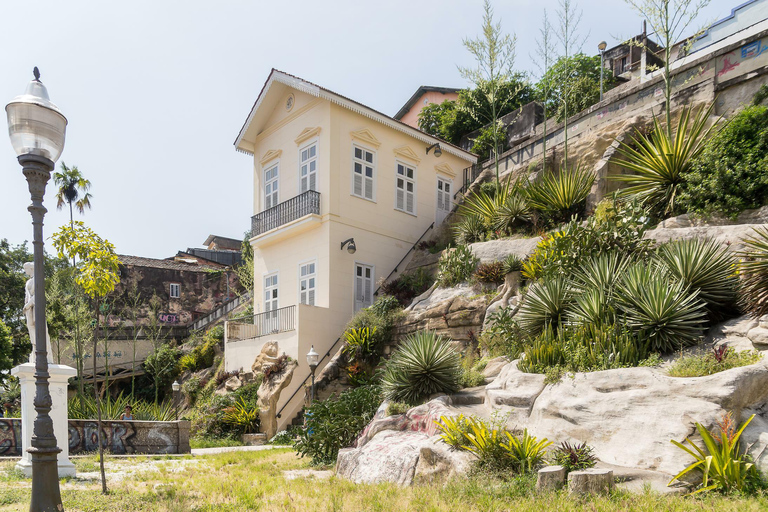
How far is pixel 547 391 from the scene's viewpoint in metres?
8.51

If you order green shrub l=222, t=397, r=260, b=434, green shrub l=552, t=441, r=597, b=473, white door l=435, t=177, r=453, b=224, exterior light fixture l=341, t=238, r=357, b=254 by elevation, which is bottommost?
green shrub l=222, t=397, r=260, b=434

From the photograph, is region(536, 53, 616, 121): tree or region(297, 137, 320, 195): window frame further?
region(536, 53, 616, 121): tree

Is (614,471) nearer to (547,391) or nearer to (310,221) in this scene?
(547,391)

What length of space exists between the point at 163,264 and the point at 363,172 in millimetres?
23157

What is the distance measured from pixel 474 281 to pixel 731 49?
29.9 ft

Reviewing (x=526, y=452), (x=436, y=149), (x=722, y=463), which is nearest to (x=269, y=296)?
(x=436, y=149)

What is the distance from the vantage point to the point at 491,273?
15586 mm

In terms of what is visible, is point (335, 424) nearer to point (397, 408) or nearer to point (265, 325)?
point (397, 408)

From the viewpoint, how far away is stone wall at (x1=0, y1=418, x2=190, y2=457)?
12.6 meters

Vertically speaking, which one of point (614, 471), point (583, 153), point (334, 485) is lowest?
point (334, 485)

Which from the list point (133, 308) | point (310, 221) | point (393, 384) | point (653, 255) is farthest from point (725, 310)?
point (133, 308)

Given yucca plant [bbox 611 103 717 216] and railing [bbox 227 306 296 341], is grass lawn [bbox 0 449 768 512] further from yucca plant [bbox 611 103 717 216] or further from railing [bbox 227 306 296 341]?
railing [bbox 227 306 296 341]

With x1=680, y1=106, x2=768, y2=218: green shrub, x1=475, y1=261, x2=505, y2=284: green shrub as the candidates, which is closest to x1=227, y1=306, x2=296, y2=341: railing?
x1=475, y1=261, x2=505, y2=284: green shrub

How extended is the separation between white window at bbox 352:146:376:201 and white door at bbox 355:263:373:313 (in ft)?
8.94
